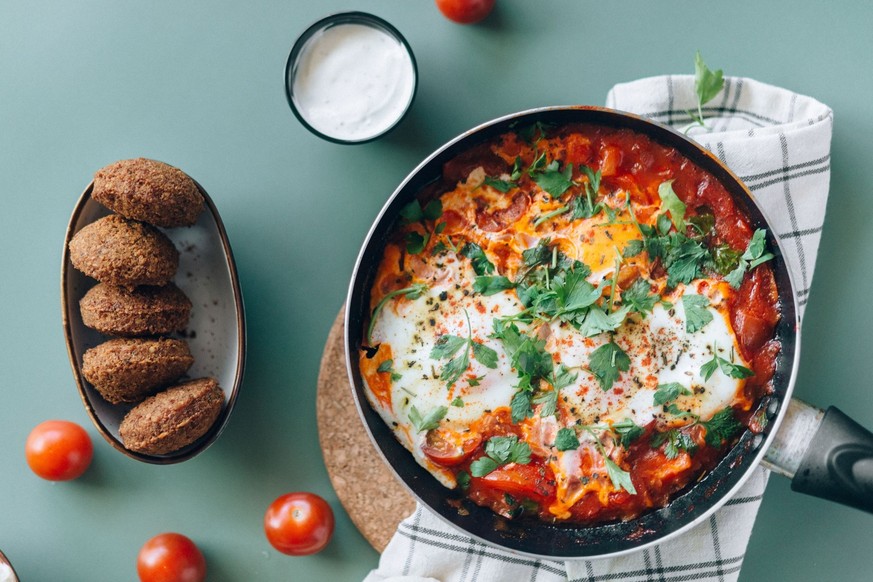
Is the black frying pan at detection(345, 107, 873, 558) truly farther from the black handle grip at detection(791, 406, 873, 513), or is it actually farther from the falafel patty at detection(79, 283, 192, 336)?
the falafel patty at detection(79, 283, 192, 336)

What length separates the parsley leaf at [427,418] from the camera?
3084 mm

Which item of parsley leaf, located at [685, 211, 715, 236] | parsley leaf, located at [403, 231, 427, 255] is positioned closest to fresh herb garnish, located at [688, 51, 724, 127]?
parsley leaf, located at [685, 211, 715, 236]

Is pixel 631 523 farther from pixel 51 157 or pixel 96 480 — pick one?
pixel 51 157

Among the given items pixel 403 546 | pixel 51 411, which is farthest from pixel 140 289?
pixel 403 546

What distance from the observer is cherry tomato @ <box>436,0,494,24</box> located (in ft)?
11.1

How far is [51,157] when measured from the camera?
3.60 meters

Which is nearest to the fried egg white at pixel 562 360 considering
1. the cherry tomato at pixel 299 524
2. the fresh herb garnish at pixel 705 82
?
the cherry tomato at pixel 299 524

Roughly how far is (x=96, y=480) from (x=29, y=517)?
35 centimetres

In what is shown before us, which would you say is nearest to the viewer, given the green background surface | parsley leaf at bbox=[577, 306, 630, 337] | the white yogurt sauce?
parsley leaf at bbox=[577, 306, 630, 337]

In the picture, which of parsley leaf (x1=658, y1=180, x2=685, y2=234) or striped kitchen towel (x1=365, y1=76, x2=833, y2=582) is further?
striped kitchen towel (x1=365, y1=76, x2=833, y2=582)

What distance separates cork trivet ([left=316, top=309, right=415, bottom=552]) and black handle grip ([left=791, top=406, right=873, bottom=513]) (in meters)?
1.56

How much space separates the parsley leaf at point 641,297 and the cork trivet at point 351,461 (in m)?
1.19

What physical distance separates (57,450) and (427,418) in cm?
162

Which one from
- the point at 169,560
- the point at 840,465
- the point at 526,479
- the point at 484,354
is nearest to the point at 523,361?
the point at 484,354
